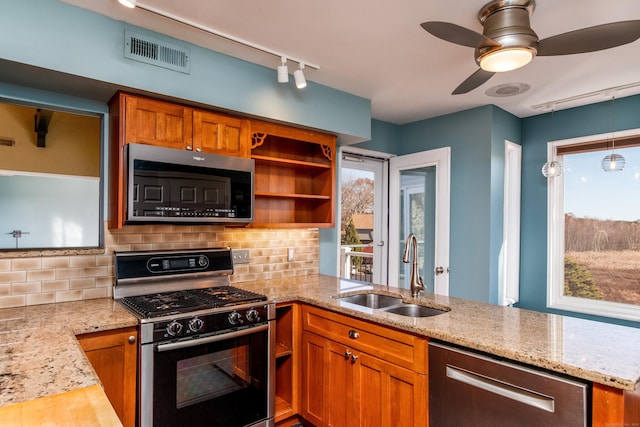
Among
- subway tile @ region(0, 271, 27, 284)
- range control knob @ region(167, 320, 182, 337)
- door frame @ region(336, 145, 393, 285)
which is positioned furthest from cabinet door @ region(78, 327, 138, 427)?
door frame @ region(336, 145, 393, 285)

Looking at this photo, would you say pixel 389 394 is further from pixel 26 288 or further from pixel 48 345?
pixel 26 288

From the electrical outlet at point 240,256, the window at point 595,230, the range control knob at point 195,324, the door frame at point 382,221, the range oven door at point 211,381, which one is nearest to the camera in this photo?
the range oven door at point 211,381

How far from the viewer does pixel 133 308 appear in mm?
1990

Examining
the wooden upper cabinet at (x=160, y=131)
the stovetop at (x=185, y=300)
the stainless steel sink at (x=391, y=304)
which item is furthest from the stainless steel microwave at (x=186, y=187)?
the stainless steel sink at (x=391, y=304)

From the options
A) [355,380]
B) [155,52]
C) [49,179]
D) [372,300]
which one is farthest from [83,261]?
[372,300]

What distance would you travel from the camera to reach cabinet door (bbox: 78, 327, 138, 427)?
173 centimetres

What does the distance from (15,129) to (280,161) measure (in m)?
1.58

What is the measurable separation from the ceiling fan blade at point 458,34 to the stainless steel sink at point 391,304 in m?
1.38

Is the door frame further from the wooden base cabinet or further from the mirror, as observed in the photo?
the mirror

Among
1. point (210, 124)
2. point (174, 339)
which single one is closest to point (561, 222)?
point (210, 124)

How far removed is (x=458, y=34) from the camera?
1612 millimetres

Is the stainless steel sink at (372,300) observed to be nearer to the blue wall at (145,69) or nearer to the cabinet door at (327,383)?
the cabinet door at (327,383)

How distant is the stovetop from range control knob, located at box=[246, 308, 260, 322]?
0.06 m

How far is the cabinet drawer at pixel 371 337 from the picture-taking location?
1.73 metres
